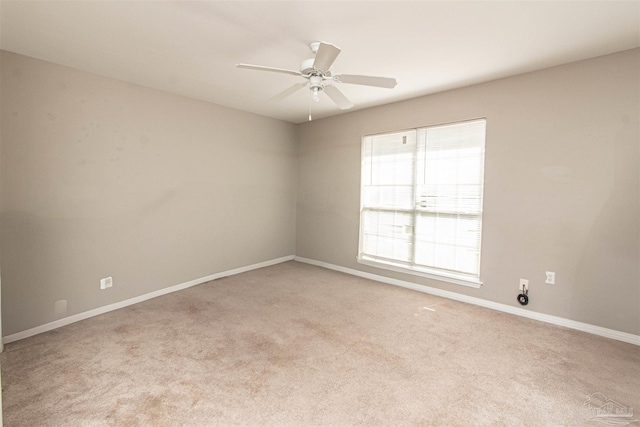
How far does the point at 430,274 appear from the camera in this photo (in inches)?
159

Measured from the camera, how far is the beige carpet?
1888 mm

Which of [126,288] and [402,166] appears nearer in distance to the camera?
[126,288]

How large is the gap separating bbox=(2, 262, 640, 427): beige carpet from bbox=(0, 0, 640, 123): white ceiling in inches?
98.5

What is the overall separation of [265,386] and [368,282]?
8.44 ft

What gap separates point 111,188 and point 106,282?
101 centimetres

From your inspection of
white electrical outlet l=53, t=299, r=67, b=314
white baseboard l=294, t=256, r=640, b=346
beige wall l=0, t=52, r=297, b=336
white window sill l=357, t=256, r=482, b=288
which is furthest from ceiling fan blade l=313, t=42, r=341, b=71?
white electrical outlet l=53, t=299, r=67, b=314

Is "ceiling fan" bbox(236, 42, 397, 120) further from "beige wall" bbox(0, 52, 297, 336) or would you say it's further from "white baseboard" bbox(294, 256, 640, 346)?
"white baseboard" bbox(294, 256, 640, 346)

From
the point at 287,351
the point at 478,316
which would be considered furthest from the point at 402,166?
the point at 287,351

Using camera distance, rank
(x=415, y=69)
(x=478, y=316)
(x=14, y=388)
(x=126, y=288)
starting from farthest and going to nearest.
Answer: (x=126, y=288) → (x=478, y=316) → (x=415, y=69) → (x=14, y=388)

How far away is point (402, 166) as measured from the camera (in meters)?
4.29

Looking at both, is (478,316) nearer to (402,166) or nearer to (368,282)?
(368,282)

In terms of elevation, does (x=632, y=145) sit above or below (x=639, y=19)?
below

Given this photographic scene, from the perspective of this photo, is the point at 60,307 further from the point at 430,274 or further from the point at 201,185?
the point at 430,274

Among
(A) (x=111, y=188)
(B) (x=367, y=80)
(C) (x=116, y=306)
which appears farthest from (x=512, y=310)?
(A) (x=111, y=188)
